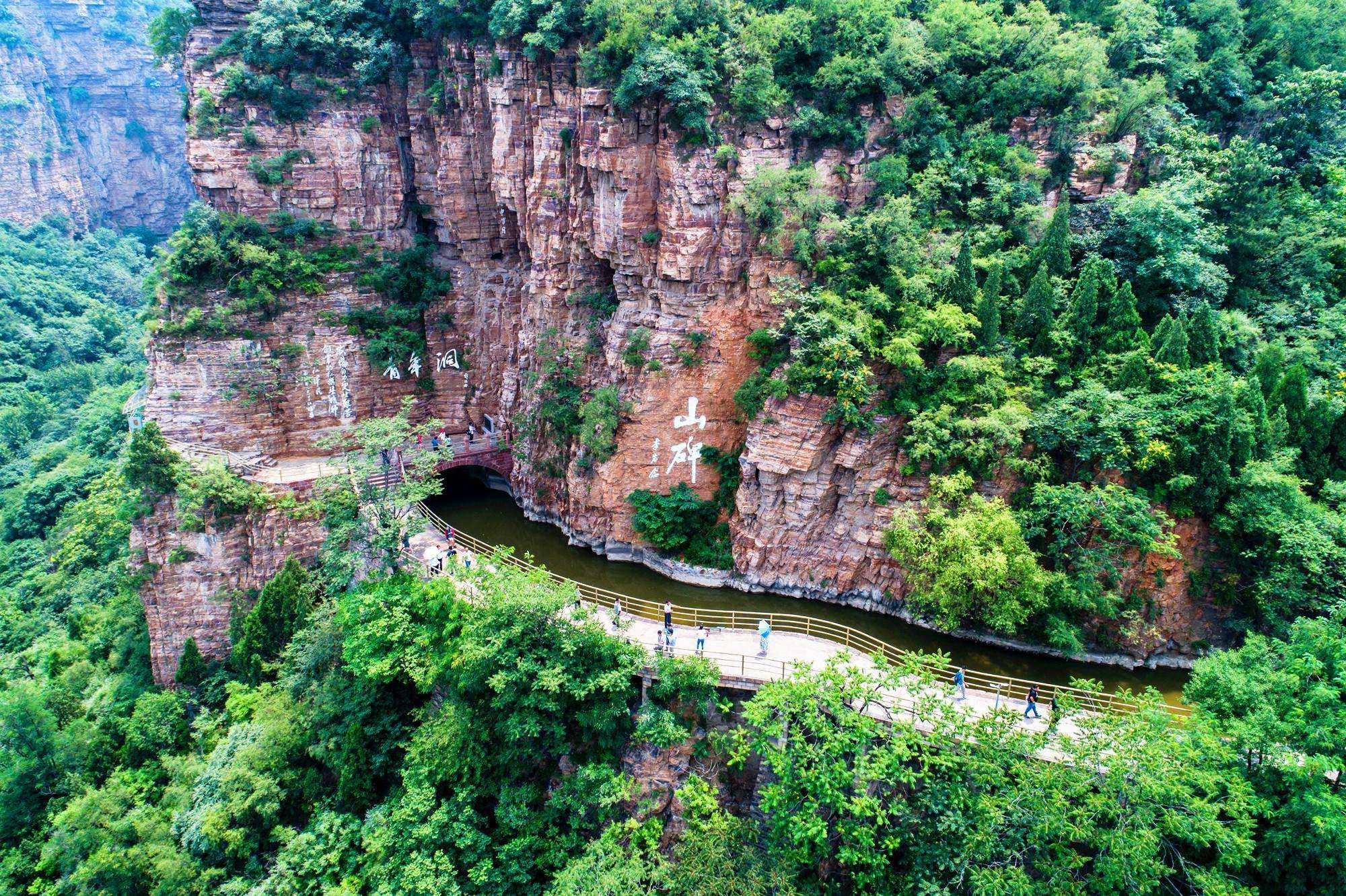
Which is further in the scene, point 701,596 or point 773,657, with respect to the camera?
point 701,596

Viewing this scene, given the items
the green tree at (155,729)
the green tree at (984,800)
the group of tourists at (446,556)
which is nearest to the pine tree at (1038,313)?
the green tree at (984,800)

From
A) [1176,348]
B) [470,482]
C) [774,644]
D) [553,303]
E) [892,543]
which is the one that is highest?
[1176,348]

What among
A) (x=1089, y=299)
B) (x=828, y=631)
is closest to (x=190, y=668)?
(x=828, y=631)

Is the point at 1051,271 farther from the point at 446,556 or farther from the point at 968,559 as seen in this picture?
the point at 446,556

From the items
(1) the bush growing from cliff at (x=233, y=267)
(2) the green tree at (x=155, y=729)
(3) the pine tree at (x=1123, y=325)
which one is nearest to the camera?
(3) the pine tree at (x=1123, y=325)

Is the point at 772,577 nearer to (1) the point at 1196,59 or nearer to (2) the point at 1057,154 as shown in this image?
(2) the point at 1057,154

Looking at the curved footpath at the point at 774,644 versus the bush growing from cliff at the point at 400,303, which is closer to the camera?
the curved footpath at the point at 774,644

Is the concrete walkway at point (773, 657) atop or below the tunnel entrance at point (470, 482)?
atop

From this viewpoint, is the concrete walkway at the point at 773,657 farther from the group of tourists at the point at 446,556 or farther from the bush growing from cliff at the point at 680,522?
the bush growing from cliff at the point at 680,522
